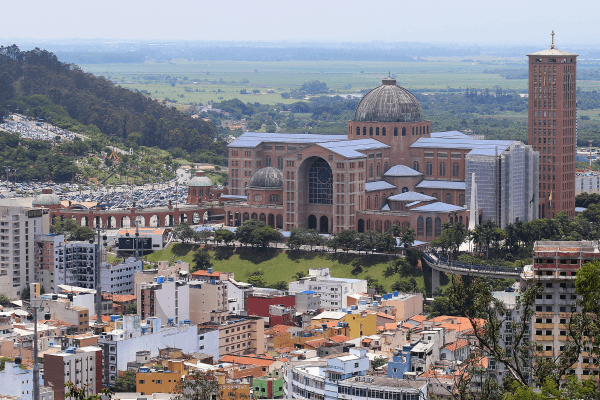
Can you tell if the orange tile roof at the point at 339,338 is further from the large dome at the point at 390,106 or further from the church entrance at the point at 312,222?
the large dome at the point at 390,106

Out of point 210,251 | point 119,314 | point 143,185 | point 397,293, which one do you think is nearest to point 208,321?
point 119,314

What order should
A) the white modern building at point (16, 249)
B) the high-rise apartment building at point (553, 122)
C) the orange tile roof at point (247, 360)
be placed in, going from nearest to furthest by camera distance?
the orange tile roof at point (247, 360)
the white modern building at point (16, 249)
the high-rise apartment building at point (553, 122)

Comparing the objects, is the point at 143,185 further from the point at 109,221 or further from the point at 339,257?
the point at 339,257

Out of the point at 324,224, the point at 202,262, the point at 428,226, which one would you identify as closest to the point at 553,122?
the point at 428,226

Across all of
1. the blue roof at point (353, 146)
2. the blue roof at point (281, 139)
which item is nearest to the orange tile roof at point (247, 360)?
the blue roof at point (353, 146)

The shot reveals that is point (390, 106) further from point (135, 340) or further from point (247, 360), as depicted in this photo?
point (135, 340)

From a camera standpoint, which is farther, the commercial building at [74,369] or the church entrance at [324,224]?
the church entrance at [324,224]

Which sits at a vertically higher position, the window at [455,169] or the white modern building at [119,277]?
the window at [455,169]
